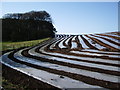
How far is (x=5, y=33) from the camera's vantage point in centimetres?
4219

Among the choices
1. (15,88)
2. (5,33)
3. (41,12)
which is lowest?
(15,88)

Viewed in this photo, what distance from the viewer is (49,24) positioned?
61.3 m

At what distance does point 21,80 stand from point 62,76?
1.86 meters

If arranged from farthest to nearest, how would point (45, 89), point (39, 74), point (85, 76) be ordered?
point (39, 74) → point (85, 76) → point (45, 89)

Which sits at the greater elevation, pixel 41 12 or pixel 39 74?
pixel 41 12

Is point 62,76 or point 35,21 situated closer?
point 62,76

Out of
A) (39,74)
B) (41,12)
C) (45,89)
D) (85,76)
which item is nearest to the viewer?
(45,89)

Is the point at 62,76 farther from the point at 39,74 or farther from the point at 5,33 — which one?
the point at 5,33

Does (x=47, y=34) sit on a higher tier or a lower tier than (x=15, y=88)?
higher

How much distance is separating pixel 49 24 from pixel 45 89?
56213 mm

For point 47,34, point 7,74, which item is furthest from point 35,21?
point 7,74

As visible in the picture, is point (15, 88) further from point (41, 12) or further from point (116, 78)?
point (41, 12)

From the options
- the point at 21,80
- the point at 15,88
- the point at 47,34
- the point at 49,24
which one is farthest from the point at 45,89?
the point at 49,24

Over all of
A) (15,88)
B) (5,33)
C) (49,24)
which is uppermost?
(49,24)
